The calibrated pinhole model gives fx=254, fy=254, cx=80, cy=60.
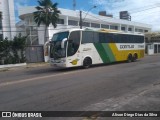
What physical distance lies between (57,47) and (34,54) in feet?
54.5

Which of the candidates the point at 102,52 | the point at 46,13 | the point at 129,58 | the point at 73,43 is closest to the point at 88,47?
the point at 73,43

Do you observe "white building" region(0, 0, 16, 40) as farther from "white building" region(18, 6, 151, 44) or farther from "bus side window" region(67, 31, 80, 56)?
"bus side window" region(67, 31, 80, 56)

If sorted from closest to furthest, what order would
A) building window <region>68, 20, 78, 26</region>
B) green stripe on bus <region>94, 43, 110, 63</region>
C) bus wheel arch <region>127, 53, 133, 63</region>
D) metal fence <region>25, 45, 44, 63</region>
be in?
green stripe on bus <region>94, 43, 110, 63</region> < bus wheel arch <region>127, 53, 133, 63</region> < metal fence <region>25, 45, 44, 63</region> < building window <region>68, 20, 78, 26</region>

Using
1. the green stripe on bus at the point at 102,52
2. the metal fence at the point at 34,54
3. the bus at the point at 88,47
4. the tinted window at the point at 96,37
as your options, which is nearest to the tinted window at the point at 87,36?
the bus at the point at 88,47

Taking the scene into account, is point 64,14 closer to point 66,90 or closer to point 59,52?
point 59,52

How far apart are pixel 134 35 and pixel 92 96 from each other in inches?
752

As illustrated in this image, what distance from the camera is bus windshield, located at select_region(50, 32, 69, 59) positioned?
19.2m

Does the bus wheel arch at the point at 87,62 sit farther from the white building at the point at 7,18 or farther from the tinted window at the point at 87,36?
the white building at the point at 7,18

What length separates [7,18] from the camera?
46.9 m

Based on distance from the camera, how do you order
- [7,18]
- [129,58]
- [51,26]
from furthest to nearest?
1. [51,26]
2. [7,18]
3. [129,58]

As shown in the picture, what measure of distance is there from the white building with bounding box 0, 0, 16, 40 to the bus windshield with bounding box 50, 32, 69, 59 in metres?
28.7

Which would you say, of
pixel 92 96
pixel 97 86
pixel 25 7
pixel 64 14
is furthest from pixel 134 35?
pixel 25 7

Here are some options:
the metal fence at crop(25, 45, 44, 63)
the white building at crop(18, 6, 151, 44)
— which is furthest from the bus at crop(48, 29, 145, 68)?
the white building at crop(18, 6, 151, 44)

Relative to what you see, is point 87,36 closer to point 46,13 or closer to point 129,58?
point 129,58
